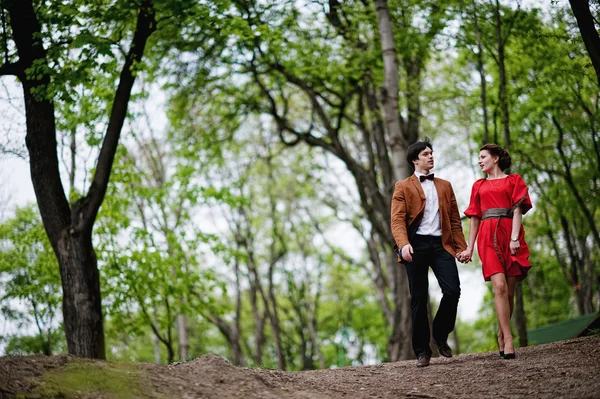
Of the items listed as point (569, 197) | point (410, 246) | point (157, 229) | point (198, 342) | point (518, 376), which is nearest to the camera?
point (518, 376)

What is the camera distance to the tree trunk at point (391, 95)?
12.2 m

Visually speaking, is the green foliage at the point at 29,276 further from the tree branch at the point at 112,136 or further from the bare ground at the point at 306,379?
the bare ground at the point at 306,379

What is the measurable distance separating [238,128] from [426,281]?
44.9ft

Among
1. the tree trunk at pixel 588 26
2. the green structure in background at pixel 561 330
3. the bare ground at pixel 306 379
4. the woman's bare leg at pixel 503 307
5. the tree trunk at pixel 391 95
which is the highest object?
the tree trunk at pixel 391 95

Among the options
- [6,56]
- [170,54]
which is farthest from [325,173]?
[6,56]

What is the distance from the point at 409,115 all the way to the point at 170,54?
6308 millimetres

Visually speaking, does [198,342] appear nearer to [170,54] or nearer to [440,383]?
[170,54]

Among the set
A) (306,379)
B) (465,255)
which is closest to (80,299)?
(306,379)

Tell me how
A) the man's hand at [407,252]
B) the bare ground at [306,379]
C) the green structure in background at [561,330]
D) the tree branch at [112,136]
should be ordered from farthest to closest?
the green structure in background at [561,330] → the tree branch at [112,136] → the man's hand at [407,252] → the bare ground at [306,379]

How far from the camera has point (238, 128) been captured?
806 inches

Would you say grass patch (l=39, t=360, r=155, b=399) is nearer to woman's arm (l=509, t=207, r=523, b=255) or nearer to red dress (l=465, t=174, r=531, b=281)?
red dress (l=465, t=174, r=531, b=281)

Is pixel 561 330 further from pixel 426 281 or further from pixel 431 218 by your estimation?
pixel 431 218

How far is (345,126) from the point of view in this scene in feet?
87.0

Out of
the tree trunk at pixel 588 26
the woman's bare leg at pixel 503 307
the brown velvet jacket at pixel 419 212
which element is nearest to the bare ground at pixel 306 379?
the woman's bare leg at pixel 503 307
